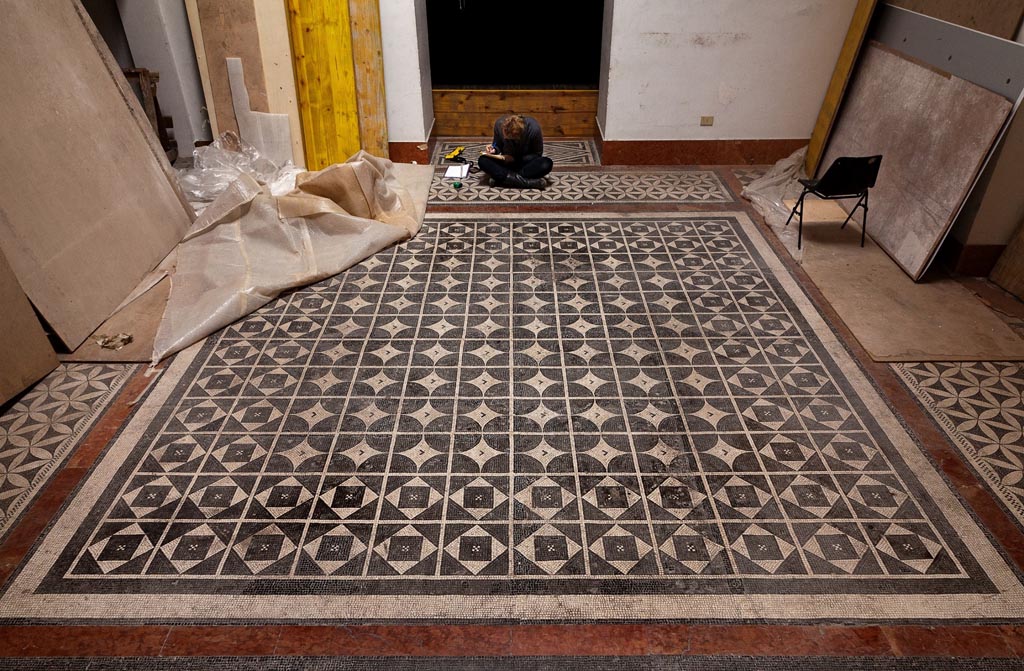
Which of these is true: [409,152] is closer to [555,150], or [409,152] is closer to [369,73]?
[369,73]

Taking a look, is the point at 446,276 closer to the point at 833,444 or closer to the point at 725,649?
the point at 833,444

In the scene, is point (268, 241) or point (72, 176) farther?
point (268, 241)

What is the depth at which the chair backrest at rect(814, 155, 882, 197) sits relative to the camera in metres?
4.31

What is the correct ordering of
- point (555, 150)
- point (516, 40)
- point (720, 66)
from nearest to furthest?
point (720, 66) → point (555, 150) → point (516, 40)

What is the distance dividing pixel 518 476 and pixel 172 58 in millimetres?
5078

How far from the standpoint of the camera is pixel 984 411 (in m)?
3.12

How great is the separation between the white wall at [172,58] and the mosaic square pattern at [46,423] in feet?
10.9

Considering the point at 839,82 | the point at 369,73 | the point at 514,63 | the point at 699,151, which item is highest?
the point at 839,82

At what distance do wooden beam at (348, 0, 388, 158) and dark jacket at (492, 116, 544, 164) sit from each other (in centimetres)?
109

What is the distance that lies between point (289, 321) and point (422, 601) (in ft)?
6.80

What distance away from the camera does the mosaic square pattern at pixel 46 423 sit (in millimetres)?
2711

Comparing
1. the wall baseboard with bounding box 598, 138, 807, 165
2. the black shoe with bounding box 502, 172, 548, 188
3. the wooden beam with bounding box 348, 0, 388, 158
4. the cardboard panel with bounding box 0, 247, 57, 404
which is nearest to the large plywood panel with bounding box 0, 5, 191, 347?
the cardboard panel with bounding box 0, 247, 57, 404

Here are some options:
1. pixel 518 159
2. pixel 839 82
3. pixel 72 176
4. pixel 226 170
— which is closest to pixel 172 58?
pixel 226 170

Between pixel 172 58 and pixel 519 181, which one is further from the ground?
pixel 172 58
